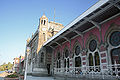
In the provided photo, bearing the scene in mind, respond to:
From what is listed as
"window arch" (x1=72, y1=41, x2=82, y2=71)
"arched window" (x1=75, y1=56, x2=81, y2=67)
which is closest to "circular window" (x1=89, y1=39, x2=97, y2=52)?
"window arch" (x1=72, y1=41, x2=82, y2=71)

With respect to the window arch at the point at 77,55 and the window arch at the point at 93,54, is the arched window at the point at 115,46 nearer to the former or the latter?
the window arch at the point at 93,54

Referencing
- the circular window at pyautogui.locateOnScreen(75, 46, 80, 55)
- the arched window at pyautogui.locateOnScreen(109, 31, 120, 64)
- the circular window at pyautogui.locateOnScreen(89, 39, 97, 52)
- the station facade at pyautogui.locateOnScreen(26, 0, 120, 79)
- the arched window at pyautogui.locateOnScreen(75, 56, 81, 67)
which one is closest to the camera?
the station facade at pyautogui.locateOnScreen(26, 0, 120, 79)

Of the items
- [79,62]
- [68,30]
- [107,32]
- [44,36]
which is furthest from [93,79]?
[44,36]

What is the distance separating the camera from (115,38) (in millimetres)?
7688

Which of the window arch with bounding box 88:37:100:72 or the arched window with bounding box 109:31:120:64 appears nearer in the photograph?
the arched window with bounding box 109:31:120:64

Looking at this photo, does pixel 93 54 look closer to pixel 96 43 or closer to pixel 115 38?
pixel 96 43

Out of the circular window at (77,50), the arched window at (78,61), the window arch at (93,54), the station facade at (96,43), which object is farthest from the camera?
the circular window at (77,50)

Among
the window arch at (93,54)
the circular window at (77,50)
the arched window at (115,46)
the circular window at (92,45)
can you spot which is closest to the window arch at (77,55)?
the circular window at (77,50)

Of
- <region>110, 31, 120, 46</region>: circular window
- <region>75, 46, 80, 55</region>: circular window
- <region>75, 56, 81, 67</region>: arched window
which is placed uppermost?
<region>110, 31, 120, 46</region>: circular window

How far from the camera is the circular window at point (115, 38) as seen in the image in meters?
7.51

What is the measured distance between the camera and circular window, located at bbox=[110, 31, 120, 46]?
296 inches

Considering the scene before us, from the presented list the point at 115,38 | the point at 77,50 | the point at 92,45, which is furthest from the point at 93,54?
the point at 77,50

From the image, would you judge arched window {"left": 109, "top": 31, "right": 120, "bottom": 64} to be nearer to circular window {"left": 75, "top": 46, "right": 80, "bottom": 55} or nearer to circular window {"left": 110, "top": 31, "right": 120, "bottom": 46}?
circular window {"left": 110, "top": 31, "right": 120, "bottom": 46}

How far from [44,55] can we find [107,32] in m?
11.4
